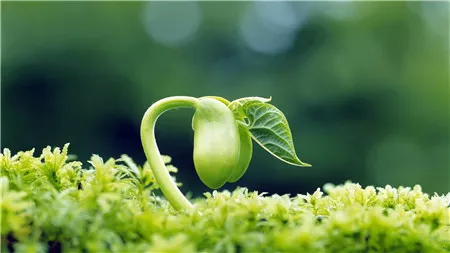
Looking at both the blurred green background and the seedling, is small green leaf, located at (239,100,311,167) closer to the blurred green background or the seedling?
the seedling

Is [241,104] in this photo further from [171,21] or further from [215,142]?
[171,21]

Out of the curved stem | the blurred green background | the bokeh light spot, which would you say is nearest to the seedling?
the curved stem

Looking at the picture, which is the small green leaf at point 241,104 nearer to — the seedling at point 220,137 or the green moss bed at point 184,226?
the seedling at point 220,137

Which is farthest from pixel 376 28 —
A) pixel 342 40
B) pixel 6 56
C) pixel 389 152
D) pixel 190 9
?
pixel 6 56

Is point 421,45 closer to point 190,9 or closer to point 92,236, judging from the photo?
point 190,9

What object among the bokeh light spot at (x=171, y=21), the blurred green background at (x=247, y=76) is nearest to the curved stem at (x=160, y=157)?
the blurred green background at (x=247, y=76)

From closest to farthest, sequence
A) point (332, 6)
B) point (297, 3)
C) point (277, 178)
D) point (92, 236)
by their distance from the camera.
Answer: point (92, 236) < point (277, 178) < point (297, 3) < point (332, 6)
